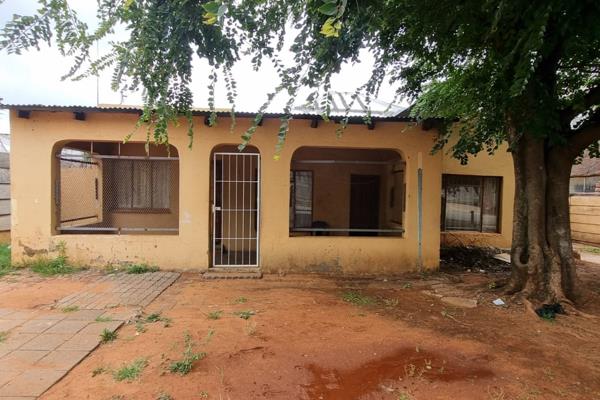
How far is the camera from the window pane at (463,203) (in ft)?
33.2

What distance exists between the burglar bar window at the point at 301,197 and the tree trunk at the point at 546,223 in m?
5.35

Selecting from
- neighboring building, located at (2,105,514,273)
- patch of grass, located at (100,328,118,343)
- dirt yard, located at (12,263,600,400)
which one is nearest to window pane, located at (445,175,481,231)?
neighboring building, located at (2,105,514,273)

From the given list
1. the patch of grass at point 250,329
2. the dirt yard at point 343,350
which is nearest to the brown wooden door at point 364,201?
the dirt yard at point 343,350

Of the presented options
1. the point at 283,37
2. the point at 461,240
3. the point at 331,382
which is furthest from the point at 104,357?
the point at 461,240

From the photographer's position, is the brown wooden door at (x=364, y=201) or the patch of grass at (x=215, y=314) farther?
the brown wooden door at (x=364, y=201)

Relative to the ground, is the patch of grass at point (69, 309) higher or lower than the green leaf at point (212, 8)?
lower

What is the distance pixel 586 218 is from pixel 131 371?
1348 cm

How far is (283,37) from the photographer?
3.66 m

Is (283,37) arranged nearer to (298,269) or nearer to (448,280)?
(298,269)

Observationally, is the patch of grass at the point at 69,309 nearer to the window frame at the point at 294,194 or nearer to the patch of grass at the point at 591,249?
A: the window frame at the point at 294,194

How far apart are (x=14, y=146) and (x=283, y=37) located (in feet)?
20.0

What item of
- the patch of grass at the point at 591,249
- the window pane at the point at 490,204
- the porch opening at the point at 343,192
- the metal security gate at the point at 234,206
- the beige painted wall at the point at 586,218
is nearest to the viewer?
the metal security gate at the point at 234,206

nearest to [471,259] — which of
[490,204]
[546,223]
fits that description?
[490,204]

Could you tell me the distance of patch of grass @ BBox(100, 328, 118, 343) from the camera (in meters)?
3.84
